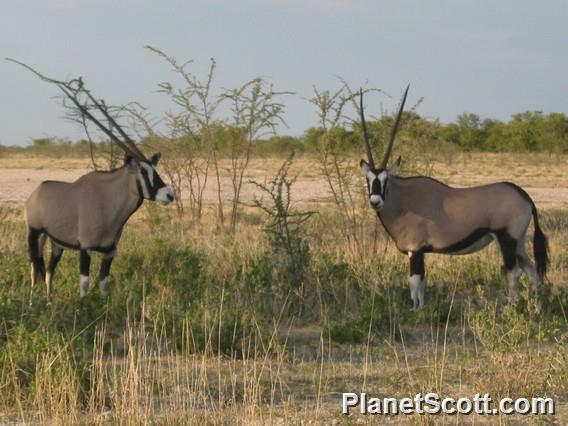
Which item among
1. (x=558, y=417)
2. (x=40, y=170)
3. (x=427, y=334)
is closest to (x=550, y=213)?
(x=427, y=334)

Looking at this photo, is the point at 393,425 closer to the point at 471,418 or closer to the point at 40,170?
the point at 471,418

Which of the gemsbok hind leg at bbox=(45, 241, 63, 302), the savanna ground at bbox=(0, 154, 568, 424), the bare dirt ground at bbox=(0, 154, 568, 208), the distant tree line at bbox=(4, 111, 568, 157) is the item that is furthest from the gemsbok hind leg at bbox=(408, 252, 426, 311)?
the distant tree line at bbox=(4, 111, 568, 157)

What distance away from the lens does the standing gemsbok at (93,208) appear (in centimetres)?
843

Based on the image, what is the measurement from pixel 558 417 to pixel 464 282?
14.9 feet

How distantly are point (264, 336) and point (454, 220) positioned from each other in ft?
7.81

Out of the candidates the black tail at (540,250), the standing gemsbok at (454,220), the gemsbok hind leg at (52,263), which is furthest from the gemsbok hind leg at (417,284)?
the gemsbok hind leg at (52,263)

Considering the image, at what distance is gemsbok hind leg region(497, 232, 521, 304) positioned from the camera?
28.2 ft

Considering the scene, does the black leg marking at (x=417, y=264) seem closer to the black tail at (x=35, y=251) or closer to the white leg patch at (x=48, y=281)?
the white leg patch at (x=48, y=281)

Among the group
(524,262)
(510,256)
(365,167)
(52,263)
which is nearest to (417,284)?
(510,256)

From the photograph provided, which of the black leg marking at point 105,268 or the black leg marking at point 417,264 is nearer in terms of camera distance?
the black leg marking at point 105,268

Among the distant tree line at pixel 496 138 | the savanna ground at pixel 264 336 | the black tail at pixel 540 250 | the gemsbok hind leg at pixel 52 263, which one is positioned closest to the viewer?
the savanna ground at pixel 264 336

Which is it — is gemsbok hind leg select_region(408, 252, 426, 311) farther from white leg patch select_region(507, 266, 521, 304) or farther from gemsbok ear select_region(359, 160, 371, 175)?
gemsbok ear select_region(359, 160, 371, 175)

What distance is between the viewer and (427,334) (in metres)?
7.75

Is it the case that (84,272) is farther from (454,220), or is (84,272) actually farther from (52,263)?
(454,220)
